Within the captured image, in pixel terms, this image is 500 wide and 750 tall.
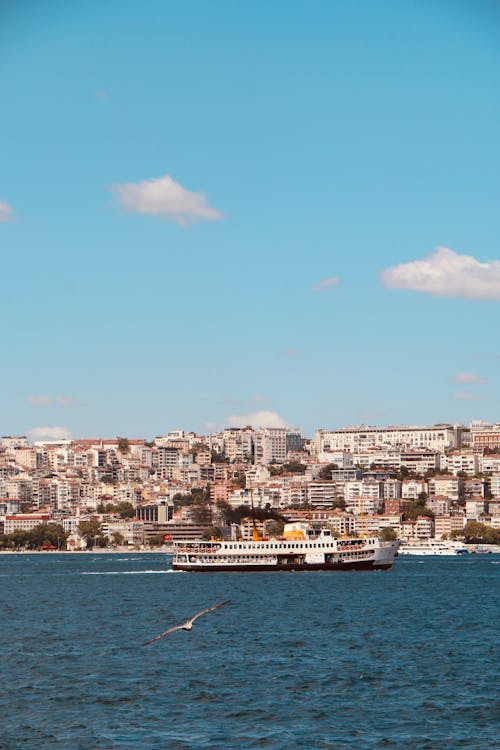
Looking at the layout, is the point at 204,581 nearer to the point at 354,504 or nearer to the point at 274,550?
the point at 274,550

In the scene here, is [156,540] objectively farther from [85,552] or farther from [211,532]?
[211,532]

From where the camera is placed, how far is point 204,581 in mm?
75812

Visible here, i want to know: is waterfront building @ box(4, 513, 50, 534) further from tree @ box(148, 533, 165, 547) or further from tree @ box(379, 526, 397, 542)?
tree @ box(379, 526, 397, 542)

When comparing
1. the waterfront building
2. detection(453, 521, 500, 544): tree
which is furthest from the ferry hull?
the waterfront building

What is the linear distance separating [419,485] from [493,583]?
113 m

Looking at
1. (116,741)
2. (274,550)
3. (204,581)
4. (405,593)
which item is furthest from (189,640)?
(274,550)

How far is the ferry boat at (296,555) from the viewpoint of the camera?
274ft

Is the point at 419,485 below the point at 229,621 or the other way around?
the other way around

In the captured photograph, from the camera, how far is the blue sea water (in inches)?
1001

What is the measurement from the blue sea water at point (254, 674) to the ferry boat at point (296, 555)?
75.4ft

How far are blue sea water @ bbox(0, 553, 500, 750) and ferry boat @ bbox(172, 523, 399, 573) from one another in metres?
23.0

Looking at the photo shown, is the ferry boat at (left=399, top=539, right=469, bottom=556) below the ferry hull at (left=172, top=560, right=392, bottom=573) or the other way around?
the other way around

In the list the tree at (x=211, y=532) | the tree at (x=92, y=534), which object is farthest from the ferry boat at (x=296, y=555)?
the tree at (x=92, y=534)

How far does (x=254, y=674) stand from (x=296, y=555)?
51584 mm
